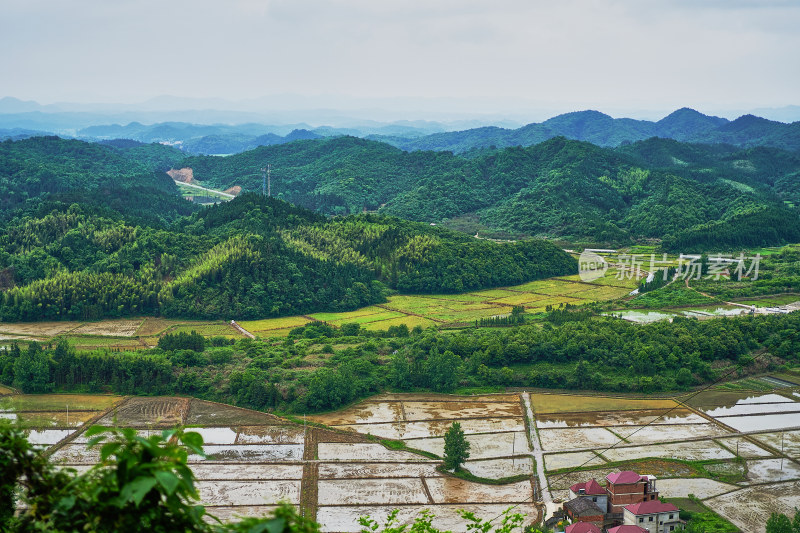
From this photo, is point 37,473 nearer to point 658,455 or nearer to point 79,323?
point 658,455

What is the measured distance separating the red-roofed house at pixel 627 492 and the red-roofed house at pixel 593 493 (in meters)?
0.17

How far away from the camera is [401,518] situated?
72.6 feet

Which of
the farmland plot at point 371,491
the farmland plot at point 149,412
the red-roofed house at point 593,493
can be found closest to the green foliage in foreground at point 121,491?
the red-roofed house at point 593,493

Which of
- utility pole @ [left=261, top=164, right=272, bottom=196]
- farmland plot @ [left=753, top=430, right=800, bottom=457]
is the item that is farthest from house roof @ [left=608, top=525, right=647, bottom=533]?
utility pole @ [left=261, top=164, right=272, bottom=196]

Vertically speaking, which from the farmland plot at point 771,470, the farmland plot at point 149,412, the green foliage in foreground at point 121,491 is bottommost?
the farmland plot at point 149,412

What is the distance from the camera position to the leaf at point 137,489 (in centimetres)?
421

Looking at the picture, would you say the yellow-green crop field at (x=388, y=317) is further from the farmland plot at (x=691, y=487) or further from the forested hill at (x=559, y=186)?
the farmland plot at (x=691, y=487)

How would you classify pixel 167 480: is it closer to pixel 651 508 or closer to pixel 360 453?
pixel 651 508

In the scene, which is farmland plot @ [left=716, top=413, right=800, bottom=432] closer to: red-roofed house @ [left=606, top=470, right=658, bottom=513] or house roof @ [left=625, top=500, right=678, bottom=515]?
red-roofed house @ [left=606, top=470, right=658, bottom=513]

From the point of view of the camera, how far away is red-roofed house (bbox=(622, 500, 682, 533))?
21.0m

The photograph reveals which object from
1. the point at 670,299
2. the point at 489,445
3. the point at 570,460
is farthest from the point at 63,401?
the point at 670,299

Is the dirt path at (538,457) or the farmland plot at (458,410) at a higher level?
the dirt path at (538,457)

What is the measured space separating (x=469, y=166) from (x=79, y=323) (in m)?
66.5

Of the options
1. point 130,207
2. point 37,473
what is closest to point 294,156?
point 130,207
